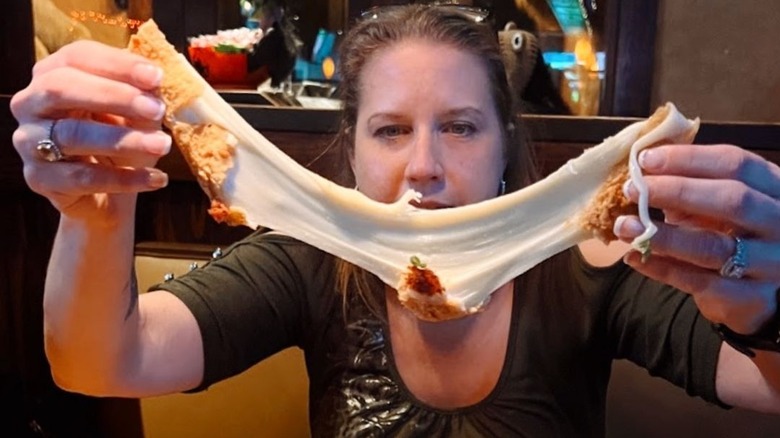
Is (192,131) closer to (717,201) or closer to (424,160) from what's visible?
(424,160)

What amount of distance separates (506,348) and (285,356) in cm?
54

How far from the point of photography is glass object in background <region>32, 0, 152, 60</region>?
5.74ft

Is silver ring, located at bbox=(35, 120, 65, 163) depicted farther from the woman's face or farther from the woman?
the woman's face

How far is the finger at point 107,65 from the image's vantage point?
71cm

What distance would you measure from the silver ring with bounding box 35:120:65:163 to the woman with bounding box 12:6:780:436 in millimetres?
26

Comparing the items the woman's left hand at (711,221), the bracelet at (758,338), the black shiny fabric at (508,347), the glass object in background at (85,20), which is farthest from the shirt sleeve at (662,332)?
the glass object in background at (85,20)

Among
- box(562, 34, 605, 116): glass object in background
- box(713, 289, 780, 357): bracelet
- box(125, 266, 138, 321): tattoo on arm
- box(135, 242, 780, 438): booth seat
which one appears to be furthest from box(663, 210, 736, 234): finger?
box(562, 34, 605, 116): glass object in background

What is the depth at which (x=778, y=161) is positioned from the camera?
4.59 feet

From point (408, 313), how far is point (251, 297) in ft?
0.65

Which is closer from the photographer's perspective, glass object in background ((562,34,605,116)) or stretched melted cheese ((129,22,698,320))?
stretched melted cheese ((129,22,698,320))

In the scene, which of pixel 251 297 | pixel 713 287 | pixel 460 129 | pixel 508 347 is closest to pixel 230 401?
pixel 251 297

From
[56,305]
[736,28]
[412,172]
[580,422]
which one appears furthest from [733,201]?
[736,28]

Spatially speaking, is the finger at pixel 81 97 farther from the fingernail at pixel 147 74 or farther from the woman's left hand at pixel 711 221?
the woman's left hand at pixel 711 221

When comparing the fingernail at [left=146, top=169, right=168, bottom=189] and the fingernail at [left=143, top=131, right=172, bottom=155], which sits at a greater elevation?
the fingernail at [left=143, top=131, right=172, bottom=155]
